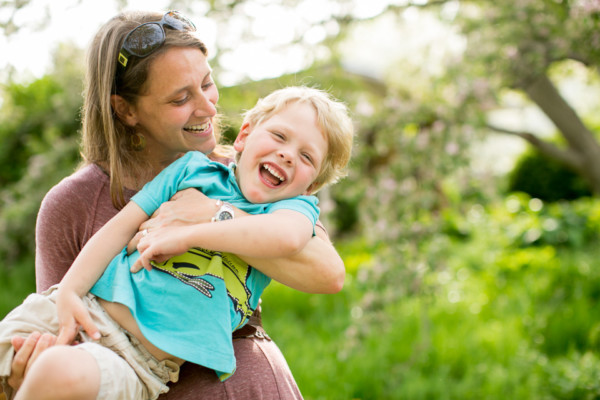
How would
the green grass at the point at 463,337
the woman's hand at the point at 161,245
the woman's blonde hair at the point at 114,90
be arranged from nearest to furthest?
the woman's hand at the point at 161,245, the woman's blonde hair at the point at 114,90, the green grass at the point at 463,337

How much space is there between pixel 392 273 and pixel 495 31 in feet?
7.94

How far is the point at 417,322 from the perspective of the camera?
505 centimetres

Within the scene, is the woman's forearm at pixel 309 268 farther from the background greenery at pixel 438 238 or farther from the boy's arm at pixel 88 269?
the background greenery at pixel 438 238

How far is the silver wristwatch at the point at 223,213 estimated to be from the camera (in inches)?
62.5

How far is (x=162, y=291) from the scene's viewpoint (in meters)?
1.49

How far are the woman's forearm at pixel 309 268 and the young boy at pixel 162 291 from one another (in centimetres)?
7

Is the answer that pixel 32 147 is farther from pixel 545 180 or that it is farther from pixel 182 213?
pixel 545 180

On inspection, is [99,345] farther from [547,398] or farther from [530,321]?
[530,321]

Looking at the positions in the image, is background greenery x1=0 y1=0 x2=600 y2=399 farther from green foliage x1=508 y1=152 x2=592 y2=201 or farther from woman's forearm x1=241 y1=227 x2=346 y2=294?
green foliage x1=508 y1=152 x2=592 y2=201

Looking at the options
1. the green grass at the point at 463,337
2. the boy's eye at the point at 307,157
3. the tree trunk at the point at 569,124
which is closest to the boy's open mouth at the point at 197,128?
the boy's eye at the point at 307,157

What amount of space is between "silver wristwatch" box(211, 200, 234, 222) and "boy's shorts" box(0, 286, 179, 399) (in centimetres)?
40

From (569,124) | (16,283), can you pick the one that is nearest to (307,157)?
(569,124)

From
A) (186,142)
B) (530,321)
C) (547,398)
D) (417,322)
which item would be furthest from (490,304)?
(186,142)

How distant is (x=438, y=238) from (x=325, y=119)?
2.77m
